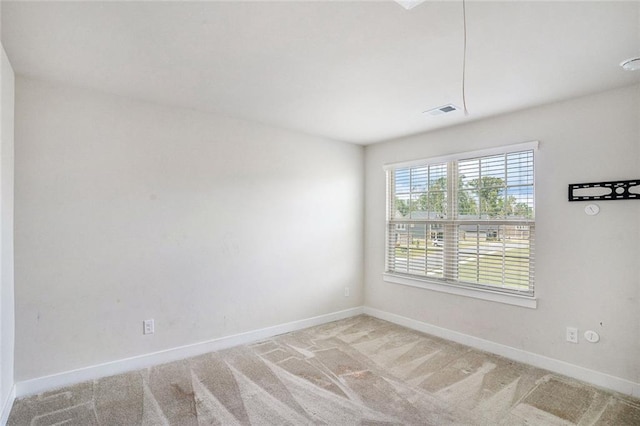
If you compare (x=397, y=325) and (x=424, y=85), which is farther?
(x=397, y=325)

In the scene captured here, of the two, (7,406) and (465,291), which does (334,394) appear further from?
(7,406)

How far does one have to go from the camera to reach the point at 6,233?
2312 mm

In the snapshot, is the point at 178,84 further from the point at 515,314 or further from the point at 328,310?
the point at 515,314

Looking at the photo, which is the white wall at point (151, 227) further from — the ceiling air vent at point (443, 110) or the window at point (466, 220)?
the ceiling air vent at point (443, 110)

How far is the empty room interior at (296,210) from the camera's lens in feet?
6.73

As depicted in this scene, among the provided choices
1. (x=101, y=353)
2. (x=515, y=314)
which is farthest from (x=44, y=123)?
(x=515, y=314)

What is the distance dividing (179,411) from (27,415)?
102 cm

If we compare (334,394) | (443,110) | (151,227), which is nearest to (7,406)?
(151,227)

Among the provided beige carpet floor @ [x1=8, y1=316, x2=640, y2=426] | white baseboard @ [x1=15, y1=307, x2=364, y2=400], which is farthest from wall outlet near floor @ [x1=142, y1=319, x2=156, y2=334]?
beige carpet floor @ [x1=8, y1=316, x2=640, y2=426]

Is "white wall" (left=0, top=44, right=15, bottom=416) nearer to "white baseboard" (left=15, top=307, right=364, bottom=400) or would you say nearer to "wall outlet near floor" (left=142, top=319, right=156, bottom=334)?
"white baseboard" (left=15, top=307, right=364, bottom=400)

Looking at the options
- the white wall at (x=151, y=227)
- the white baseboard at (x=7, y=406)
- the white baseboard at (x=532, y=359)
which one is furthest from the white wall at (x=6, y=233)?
the white baseboard at (x=532, y=359)

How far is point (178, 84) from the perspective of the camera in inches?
107

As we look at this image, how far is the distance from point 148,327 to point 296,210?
1.97m

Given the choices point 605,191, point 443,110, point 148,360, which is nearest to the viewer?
point 605,191
